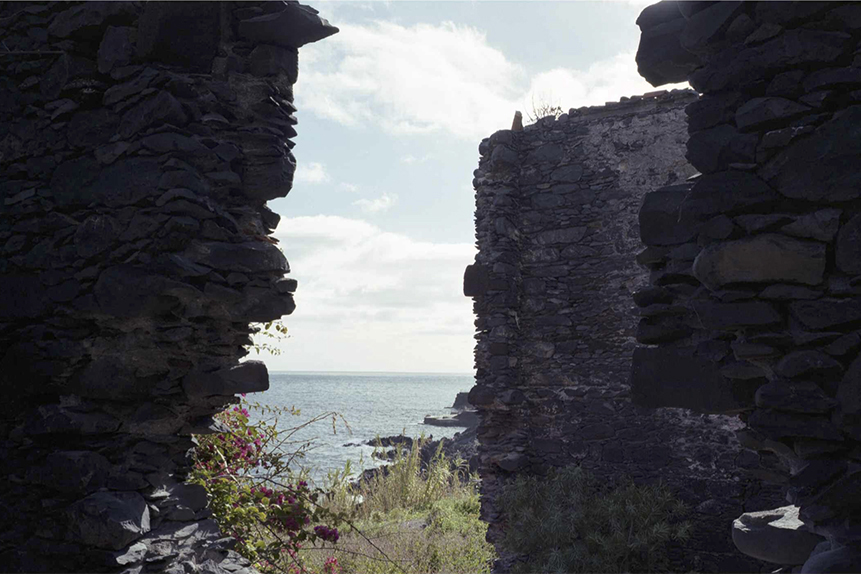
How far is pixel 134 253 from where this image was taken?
412 cm

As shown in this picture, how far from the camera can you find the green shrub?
6879 millimetres

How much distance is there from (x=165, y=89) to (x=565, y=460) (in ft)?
20.3

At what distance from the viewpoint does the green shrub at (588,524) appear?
6879 millimetres

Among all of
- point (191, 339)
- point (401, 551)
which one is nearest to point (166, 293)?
point (191, 339)

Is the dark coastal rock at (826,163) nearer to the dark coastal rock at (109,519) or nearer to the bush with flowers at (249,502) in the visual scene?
the bush with flowers at (249,502)

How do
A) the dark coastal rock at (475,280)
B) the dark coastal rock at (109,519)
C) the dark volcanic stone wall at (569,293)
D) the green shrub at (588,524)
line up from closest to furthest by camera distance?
the dark coastal rock at (109,519)
the green shrub at (588,524)
the dark volcanic stone wall at (569,293)
the dark coastal rock at (475,280)

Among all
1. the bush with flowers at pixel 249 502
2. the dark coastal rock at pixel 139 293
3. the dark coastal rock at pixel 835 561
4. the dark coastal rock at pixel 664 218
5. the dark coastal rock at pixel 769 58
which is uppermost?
the dark coastal rock at pixel 769 58

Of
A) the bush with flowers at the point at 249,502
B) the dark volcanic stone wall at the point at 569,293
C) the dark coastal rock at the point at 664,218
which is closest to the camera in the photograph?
the dark coastal rock at the point at 664,218

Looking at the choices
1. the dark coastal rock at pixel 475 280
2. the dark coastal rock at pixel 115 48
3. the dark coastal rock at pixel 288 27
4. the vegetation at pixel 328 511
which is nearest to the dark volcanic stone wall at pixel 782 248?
the dark coastal rock at pixel 288 27

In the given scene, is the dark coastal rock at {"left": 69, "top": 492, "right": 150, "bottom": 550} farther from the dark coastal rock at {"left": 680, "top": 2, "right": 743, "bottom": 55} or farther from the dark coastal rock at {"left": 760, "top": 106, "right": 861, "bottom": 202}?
the dark coastal rock at {"left": 680, "top": 2, "right": 743, "bottom": 55}

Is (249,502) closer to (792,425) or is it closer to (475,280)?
(792,425)

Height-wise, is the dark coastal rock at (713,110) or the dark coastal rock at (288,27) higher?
the dark coastal rock at (288,27)

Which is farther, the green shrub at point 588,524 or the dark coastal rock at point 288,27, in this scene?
the green shrub at point 588,524

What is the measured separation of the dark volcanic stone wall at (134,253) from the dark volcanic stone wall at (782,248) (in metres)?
2.54
